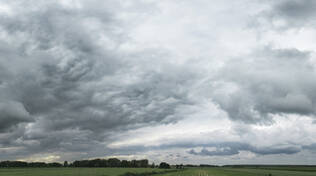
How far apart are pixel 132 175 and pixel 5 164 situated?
453ft

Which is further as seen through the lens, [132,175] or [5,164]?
[5,164]

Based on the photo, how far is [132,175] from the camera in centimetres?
10438

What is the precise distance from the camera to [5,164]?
196 meters
